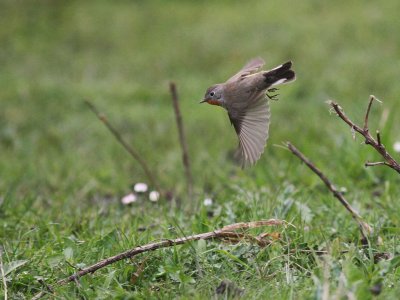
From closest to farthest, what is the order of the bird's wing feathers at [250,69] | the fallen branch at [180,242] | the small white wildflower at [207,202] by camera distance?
the fallen branch at [180,242]
the bird's wing feathers at [250,69]
the small white wildflower at [207,202]

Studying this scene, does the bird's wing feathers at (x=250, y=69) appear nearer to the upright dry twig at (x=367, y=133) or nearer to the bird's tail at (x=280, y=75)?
the bird's tail at (x=280, y=75)

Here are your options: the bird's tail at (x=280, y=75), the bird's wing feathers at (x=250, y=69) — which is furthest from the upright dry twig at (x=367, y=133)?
the bird's wing feathers at (x=250, y=69)

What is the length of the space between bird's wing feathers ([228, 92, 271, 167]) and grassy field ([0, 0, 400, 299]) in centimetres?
45

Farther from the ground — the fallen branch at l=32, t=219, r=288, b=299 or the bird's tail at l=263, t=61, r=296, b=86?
the bird's tail at l=263, t=61, r=296, b=86

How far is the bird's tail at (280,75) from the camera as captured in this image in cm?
274

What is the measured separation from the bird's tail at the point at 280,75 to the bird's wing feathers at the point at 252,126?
0.25 ft

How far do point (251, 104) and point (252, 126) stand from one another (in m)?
0.09

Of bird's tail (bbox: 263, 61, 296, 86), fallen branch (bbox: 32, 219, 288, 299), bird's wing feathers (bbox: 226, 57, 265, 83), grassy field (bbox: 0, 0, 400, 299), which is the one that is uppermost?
bird's tail (bbox: 263, 61, 296, 86)

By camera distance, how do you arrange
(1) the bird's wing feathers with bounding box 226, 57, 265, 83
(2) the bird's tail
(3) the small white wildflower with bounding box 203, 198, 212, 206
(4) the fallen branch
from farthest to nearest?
1. (3) the small white wildflower with bounding box 203, 198, 212, 206
2. (1) the bird's wing feathers with bounding box 226, 57, 265, 83
3. (4) the fallen branch
4. (2) the bird's tail

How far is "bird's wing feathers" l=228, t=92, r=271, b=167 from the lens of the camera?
2.81 meters

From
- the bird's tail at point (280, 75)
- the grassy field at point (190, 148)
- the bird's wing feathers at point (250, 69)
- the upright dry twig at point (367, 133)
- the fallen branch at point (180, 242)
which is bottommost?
the grassy field at point (190, 148)

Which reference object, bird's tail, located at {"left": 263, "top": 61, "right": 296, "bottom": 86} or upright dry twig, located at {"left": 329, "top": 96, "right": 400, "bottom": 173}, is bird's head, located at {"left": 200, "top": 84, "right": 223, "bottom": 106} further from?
upright dry twig, located at {"left": 329, "top": 96, "right": 400, "bottom": 173}

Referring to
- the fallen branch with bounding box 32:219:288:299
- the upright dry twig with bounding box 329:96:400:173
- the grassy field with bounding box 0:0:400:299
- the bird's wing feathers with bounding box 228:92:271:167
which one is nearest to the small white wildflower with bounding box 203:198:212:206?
the grassy field with bounding box 0:0:400:299

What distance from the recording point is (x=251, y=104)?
2877 mm
